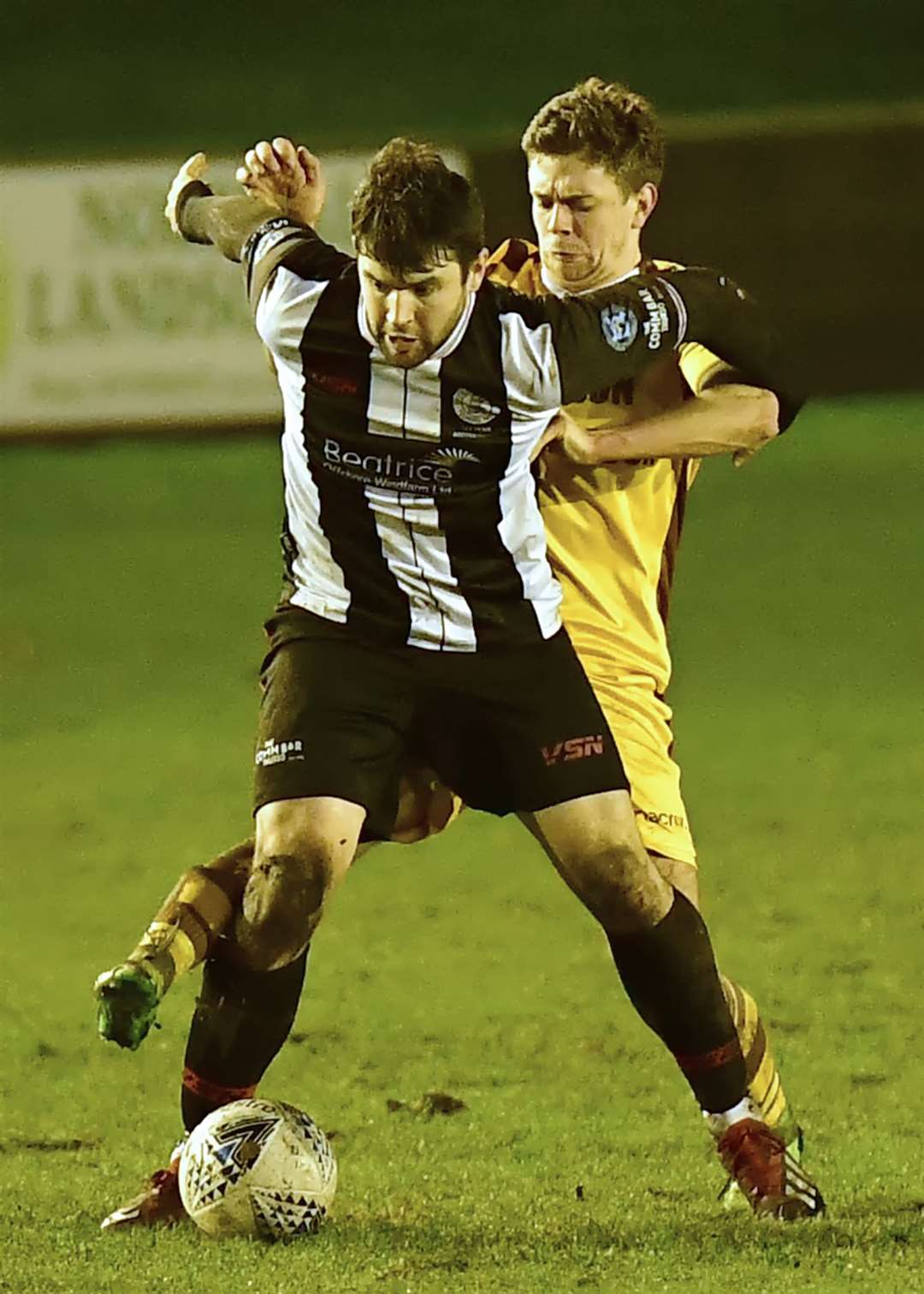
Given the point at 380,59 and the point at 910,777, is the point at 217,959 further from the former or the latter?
the point at 380,59

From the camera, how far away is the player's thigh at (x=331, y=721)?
4488mm

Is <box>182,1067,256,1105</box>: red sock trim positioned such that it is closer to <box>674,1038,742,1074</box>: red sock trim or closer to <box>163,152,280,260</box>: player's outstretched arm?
<box>674,1038,742,1074</box>: red sock trim

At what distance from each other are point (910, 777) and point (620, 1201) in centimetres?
403

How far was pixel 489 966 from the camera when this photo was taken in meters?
6.54

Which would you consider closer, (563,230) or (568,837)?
(568,837)

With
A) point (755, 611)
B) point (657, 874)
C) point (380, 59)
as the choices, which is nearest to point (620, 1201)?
point (657, 874)

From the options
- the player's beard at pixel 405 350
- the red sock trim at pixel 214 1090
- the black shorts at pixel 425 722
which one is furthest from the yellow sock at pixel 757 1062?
the player's beard at pixel 405 350

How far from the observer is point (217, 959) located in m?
4.67

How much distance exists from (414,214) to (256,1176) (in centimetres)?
174

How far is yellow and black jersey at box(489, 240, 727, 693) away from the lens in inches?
200

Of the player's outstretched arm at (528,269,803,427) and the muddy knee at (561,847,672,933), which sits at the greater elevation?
the player's outstretched arm at (528,269,803,427)

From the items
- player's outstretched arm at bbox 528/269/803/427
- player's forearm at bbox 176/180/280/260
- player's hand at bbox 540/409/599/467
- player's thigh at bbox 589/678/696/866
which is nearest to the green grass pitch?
player's thigh at bbox 589/678/696/866

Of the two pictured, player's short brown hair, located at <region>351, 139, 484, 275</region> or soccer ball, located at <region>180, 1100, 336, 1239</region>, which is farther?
soccer ball, located at <region>180, 1100, 336, 1239</region>

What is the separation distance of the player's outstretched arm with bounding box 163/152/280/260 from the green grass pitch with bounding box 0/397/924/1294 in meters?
1.90
